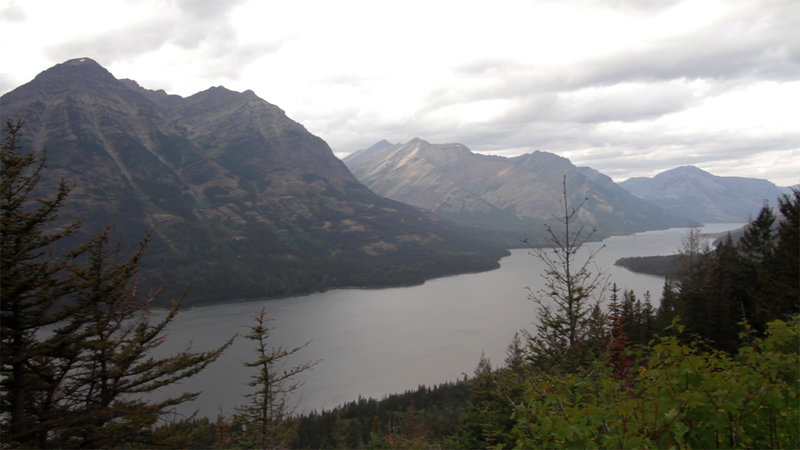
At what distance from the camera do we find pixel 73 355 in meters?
9.69

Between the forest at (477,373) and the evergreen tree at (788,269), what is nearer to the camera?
the forest at (477,373)

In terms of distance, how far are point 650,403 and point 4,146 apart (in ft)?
43.9

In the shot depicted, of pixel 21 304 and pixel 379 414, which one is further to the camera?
pixel 379 414

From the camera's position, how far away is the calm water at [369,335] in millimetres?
70188

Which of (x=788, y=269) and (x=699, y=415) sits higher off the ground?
(x=699, y=415)

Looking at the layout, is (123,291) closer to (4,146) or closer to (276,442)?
(4,146)

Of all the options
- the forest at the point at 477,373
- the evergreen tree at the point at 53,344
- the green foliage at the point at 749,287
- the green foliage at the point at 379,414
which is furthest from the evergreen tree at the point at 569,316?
the green foliage at the point at 379,414

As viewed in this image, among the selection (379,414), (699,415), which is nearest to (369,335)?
(379,414)

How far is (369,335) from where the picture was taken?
9844 centimetres

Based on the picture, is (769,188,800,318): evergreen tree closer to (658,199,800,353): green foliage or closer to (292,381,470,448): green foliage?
(658,199,800,353): green foliage

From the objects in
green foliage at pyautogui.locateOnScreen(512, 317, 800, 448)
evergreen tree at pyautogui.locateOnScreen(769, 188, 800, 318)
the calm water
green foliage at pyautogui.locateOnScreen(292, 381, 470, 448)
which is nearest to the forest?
green foliage at pyautogui.locateOnScreen(512, 317, 800, 448)

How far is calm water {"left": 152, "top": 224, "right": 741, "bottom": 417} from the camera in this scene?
7019 centimetres

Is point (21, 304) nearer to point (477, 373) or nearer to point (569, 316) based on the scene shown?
point (477, 373)

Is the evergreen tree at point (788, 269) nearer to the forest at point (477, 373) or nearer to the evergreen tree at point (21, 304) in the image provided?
the forest at point (477, 373)
